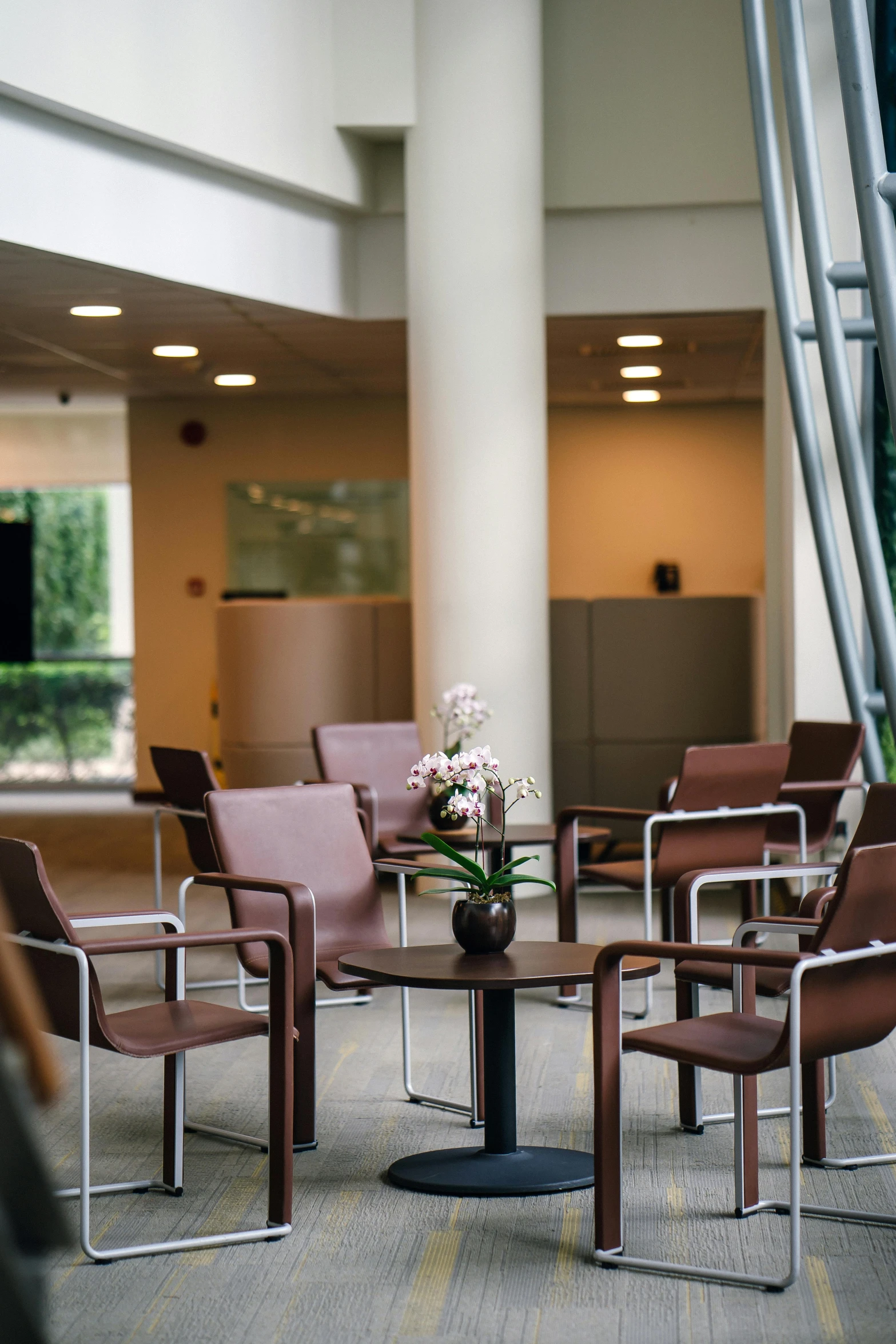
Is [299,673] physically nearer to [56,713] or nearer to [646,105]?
[646,105]

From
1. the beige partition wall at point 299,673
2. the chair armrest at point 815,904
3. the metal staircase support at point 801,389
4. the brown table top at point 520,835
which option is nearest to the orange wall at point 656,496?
the beige partition wall at point 299,673

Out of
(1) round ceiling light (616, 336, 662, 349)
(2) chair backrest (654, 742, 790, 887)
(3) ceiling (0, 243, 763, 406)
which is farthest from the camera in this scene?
(1) round ceiling light (616, 336, 662, 349)

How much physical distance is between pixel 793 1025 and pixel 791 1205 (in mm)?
343

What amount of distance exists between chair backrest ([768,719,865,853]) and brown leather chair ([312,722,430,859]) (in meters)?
1.58

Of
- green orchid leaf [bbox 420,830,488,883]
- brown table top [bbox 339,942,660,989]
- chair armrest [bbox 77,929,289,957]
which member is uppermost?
green orchid leaf [bbox 420,830,488,883]

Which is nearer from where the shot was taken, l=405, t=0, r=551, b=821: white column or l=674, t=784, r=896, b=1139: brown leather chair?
l=674, t=784, r=896, b=1139: brown leather chair

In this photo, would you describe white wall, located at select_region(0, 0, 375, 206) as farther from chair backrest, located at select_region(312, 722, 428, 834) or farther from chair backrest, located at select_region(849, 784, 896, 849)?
chair backrest, located at select_region(849, 784, 896, 849)

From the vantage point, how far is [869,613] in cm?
610

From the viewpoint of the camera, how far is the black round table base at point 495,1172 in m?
3.63

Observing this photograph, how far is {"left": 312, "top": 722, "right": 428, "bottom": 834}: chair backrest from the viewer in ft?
22.5

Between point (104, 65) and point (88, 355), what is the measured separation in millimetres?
3622

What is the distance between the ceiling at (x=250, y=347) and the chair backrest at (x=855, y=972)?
4554 millimetres

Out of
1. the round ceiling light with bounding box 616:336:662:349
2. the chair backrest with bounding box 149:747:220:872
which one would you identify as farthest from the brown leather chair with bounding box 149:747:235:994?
the round ceiling light with bounding box 616:336:662:349

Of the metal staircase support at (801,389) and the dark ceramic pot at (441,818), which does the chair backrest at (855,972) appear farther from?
the metal staircase support at (801,389)
